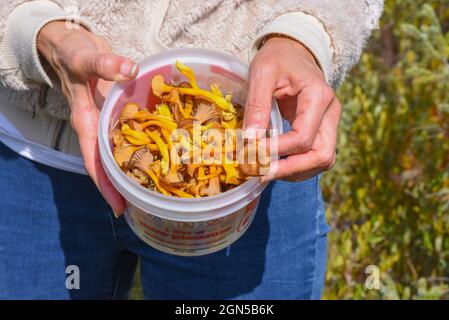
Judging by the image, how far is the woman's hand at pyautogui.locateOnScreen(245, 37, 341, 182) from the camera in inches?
31.1

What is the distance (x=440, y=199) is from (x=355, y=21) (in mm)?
891

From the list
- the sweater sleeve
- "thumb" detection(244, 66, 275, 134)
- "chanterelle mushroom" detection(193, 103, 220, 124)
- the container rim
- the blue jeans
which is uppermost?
the sweater sleeve

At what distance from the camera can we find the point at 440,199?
5.54ft

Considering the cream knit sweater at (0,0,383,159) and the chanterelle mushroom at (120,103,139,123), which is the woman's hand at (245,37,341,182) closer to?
the cream knit sweater at (0,0,383,159)

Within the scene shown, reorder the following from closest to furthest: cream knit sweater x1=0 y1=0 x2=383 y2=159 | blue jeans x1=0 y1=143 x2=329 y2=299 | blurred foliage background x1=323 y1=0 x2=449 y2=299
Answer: cream knit sweater x1=0 y1=0 x2=383 y2=159
blue jeans x1=0 y1=143 x2=329 y2=299
blurred foliage background x1=323 y1=0 x2=449 y2=299

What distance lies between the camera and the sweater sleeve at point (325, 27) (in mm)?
884

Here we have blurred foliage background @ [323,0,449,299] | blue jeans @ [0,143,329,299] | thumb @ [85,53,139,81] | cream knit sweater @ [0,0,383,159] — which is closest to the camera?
thumb @ [85,53,139,81]

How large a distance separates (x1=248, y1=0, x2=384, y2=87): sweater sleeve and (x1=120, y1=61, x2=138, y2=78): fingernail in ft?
0.61

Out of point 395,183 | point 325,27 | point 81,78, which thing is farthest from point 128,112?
point 395,183

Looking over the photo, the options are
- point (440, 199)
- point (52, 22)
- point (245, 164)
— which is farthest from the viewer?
point (440, 199)

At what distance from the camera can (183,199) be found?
776 mm

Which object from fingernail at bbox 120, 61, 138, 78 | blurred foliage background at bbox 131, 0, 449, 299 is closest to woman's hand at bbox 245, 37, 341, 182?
fingernail at bbox 120, 61, 138, 78

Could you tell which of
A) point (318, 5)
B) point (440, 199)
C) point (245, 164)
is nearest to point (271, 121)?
point (245, 164)
